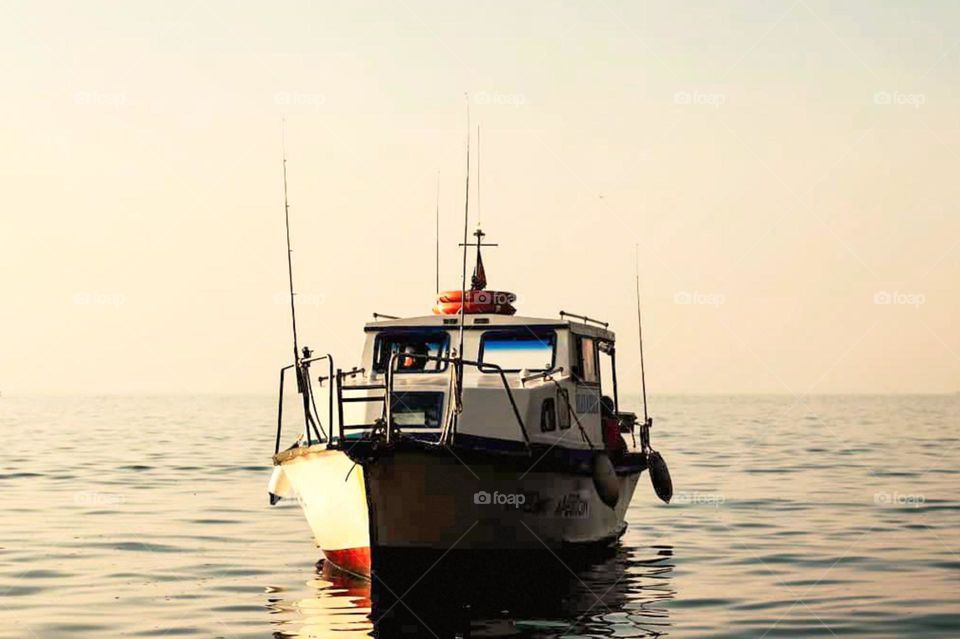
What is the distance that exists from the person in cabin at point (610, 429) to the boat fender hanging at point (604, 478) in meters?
2.36

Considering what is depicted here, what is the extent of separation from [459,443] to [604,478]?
144 inches

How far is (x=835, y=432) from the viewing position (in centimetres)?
6881

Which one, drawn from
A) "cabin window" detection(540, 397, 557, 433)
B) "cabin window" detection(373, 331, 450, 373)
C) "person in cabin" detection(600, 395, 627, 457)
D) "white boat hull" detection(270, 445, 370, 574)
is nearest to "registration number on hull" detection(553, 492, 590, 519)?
"cabin window" detection(540, 397, 557, 433)

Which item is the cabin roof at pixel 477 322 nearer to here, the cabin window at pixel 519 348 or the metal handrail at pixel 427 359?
the cabin window at pixel 519 348

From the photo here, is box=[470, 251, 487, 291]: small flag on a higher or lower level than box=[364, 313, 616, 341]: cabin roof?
higher

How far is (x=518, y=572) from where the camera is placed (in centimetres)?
1819

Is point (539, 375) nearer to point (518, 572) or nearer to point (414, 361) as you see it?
point (414, 361)

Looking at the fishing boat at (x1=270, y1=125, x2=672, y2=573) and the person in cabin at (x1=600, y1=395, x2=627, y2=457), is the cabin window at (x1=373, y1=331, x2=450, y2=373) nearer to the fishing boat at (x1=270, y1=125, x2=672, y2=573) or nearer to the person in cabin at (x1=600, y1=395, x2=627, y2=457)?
the fishing boat at (x1=270, y1=125, x2=672, y2=573)

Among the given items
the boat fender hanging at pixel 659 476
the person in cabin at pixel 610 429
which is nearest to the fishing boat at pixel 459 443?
the person in cabin at pixel 610 429

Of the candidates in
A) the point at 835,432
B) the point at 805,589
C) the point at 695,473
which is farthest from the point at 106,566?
the point at 835,432

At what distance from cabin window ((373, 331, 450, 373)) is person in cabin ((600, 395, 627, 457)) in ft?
11.1

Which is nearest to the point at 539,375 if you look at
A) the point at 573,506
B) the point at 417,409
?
the point at 573,506

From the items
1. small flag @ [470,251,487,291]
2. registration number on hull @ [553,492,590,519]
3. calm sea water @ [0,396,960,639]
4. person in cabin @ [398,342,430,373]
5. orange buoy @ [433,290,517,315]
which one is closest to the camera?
calm sea water @ [0,396,960,639]

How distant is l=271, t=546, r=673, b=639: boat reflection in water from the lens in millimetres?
15875
